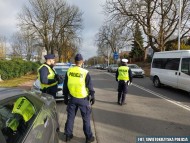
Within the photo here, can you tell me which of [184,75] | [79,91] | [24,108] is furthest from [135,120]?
[184,75]

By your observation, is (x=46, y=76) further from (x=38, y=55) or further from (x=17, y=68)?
(x=38, y=55)

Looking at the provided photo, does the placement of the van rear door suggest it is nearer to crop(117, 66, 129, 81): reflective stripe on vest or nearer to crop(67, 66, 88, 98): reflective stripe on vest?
crop(117, 66, 129, 81): reflective stripe on vest

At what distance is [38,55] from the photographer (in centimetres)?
6888

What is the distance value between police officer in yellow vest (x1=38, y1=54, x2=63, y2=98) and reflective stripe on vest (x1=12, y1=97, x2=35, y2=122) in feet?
10.2

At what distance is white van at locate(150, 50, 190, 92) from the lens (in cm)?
1202

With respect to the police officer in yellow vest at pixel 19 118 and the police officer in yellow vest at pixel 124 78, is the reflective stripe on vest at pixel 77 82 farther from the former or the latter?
the police officer in yellow vest at pixel 124 78

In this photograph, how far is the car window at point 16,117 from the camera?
2662 mm

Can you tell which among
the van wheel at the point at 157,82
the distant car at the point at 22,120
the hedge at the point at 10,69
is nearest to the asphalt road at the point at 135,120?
the distant car at the point at 22,120

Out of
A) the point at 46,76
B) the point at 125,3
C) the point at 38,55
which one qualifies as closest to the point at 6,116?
the point at 46,76

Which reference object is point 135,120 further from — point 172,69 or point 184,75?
point 172,69

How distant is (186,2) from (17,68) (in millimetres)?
20423

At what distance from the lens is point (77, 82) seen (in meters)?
5.30

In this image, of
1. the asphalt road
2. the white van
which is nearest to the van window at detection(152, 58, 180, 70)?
the white van

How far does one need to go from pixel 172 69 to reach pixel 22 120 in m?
11.5
